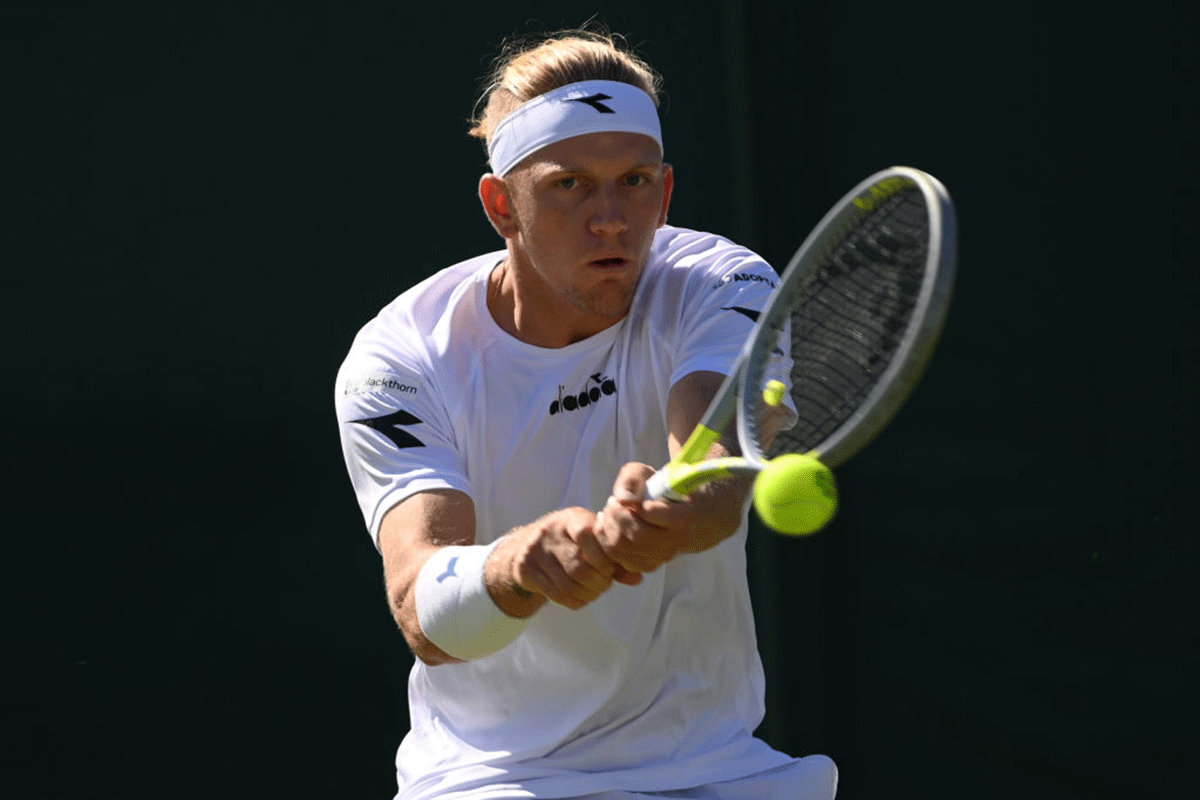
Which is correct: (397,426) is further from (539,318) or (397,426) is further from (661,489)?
(661,489)

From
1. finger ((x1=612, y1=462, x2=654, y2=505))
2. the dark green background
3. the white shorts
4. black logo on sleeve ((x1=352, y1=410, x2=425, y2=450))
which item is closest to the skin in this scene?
finger ((x1=612, y1=462, x2=654, y2=505))

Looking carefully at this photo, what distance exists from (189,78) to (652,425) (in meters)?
1.65

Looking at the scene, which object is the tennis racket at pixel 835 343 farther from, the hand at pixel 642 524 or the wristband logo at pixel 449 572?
the wristband logo at pixel 449 572

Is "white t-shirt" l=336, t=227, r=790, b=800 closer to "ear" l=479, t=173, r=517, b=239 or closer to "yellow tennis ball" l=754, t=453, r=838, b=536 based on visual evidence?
"ear" l=479, t=173, r=517, b=239

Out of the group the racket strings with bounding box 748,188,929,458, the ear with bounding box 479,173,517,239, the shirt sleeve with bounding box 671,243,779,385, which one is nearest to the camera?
the racket strings with bounding box 748,188,929,458

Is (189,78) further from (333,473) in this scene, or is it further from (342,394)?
(342,394)

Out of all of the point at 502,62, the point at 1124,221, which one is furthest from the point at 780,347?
the point at 502,62

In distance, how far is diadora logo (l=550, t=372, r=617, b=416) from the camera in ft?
7.86

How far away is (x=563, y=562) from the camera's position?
1.83 metres

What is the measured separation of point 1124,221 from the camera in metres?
3.05

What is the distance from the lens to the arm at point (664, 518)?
1.77 m

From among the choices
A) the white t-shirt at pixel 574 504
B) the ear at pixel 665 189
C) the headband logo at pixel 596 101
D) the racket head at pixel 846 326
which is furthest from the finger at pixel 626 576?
the headband logo at pixel 596 101

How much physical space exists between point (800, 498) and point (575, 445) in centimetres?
84

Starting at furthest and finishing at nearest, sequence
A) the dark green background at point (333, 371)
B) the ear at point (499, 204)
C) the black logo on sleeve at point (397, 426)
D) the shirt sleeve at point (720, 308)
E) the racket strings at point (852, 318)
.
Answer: the dark green background at point (333, 371), the ear at point (499, 204), the black logo on sleeve at point (397, 426), the shirt sleeve at point (720, 308), the racket strings at point (852, 318)
